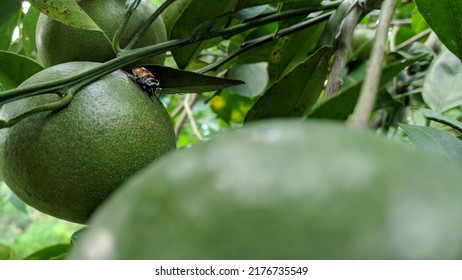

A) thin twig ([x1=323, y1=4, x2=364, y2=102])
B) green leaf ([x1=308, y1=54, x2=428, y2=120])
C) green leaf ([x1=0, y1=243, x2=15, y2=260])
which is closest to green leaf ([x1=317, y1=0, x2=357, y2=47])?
thin twig ([x1=323, y1=4, x2=364, y2=102])

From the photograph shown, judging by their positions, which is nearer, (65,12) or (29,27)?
(65,12)

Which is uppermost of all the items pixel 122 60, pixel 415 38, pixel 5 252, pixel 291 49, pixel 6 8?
pixel 6 8

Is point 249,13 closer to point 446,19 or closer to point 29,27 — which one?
point 446,19

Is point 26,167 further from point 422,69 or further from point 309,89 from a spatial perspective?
point 422,69

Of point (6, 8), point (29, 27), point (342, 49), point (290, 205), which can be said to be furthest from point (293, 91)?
point (29, 27)

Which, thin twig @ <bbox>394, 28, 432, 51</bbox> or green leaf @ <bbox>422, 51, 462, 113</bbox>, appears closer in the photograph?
green leaf @ <bbox>422, 51, 462, 113</bbox>

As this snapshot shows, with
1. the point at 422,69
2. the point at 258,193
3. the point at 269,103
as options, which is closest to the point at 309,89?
the point at 269,103

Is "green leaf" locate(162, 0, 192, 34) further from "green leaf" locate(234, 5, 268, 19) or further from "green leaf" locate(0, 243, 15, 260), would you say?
"green leaf" locate(0, 243, 15, 260)
